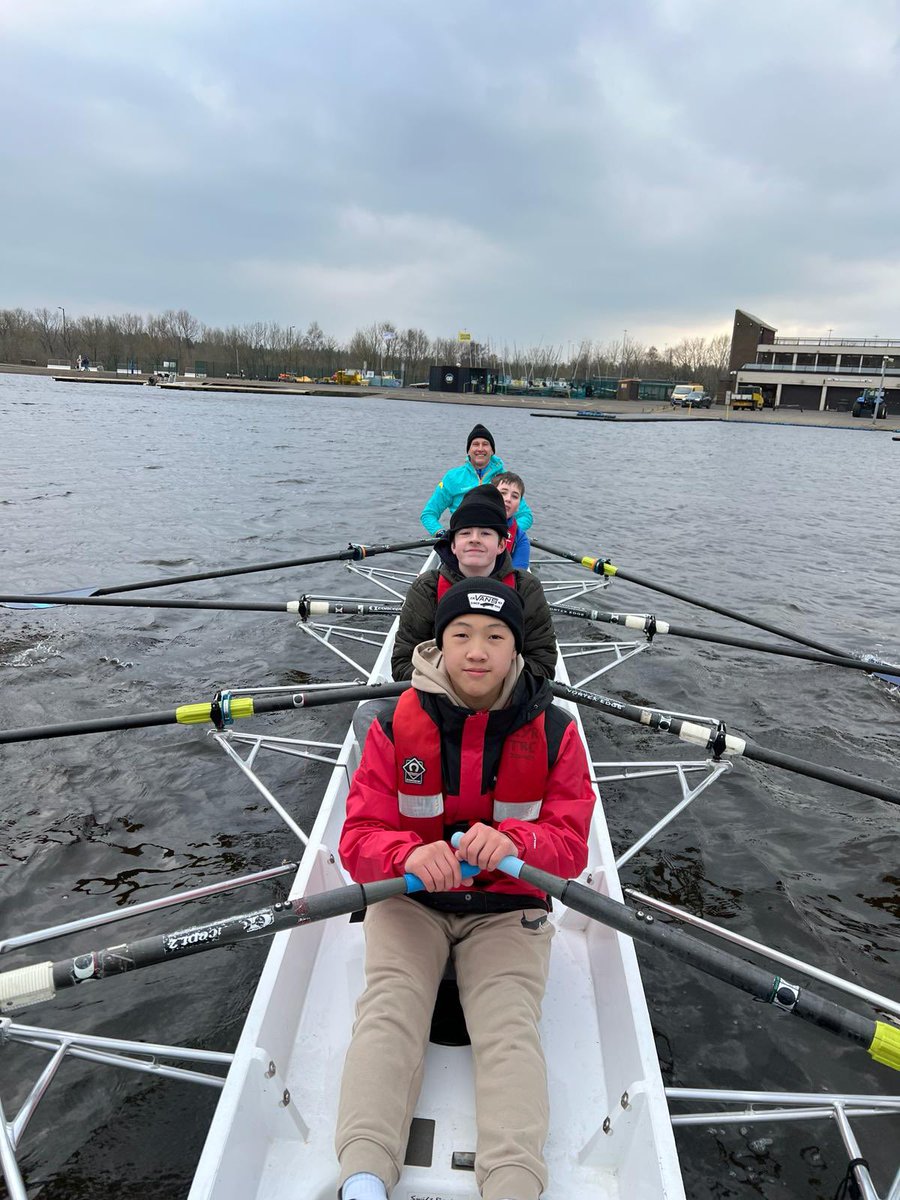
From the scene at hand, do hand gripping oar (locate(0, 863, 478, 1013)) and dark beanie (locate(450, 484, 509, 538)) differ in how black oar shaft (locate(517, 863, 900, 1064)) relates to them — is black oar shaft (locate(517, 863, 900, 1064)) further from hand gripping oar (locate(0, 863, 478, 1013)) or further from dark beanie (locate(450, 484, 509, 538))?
dark beanie (locate(450, 484, 509, 538))

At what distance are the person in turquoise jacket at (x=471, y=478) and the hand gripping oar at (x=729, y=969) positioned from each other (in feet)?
16.1

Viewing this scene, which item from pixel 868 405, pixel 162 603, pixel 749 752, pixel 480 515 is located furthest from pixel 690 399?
pixel 749 752

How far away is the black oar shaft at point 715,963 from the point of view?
2.24 meters

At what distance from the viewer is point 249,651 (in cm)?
852

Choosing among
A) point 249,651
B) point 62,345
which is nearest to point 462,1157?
point 249,651

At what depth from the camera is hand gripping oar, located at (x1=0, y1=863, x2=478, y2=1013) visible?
209 cm

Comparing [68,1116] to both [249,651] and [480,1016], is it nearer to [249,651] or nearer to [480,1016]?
[480,1016]

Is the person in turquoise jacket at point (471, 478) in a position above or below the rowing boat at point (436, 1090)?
above

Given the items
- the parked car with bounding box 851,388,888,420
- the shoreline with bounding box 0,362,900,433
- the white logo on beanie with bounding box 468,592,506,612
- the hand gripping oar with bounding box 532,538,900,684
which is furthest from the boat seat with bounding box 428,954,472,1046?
the parked car with bounding box 851,388,888,420

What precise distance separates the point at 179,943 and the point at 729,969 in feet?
5.96

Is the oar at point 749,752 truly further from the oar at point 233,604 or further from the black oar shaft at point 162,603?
the black oar shaft at point 162,603

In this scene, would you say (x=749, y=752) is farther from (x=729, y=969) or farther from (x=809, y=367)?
(x=809, y=367)

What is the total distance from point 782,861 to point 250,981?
12.4 feet

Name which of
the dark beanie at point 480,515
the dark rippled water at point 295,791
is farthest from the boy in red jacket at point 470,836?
the dark beanie at point 480,515
